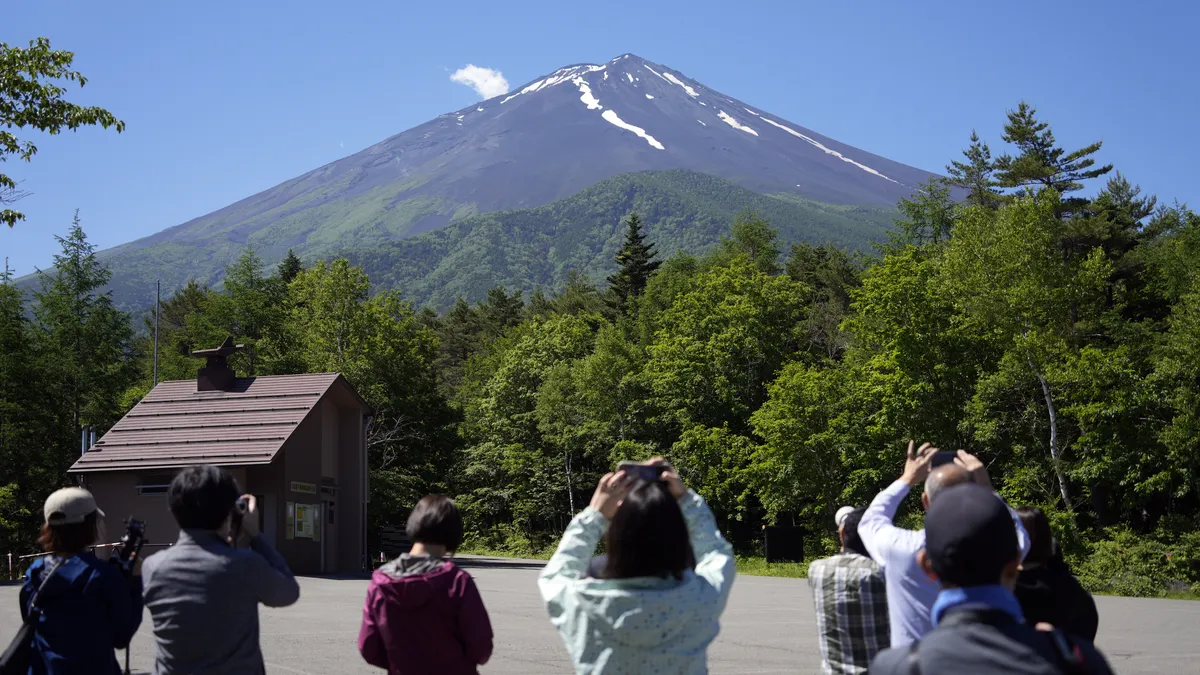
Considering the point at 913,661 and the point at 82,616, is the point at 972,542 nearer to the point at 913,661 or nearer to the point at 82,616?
the point at 913,661

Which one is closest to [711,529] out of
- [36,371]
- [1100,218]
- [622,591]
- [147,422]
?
[622,591]

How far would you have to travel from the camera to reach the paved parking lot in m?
12.1

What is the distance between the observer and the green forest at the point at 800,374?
37.0 metres

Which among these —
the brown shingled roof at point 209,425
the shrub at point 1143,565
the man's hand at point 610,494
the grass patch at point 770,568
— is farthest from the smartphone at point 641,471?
the grass patch at point 770,568

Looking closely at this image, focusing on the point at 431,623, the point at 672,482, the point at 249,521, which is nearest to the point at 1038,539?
the point at 672,482

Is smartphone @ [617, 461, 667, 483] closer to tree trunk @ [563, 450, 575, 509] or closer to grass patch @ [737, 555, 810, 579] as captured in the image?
grass patch @ [737, 555, 810, 579]

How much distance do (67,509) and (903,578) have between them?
3.46 meters

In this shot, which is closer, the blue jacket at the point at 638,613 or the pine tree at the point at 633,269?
the blue jacket at the point at 638,613

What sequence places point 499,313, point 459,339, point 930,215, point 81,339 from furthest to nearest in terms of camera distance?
1. point 459,339
2. point 499,313
3. point 930,215
4. point 81,339

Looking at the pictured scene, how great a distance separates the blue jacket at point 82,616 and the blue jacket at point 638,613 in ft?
6.63

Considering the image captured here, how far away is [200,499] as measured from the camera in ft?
14.6

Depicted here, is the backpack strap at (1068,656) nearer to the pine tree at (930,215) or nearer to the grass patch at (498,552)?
the grass patch at (498,552)

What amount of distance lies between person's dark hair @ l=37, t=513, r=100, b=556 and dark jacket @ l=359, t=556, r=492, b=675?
4.18 ft

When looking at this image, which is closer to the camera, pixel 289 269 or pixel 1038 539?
pixel 1038 539
